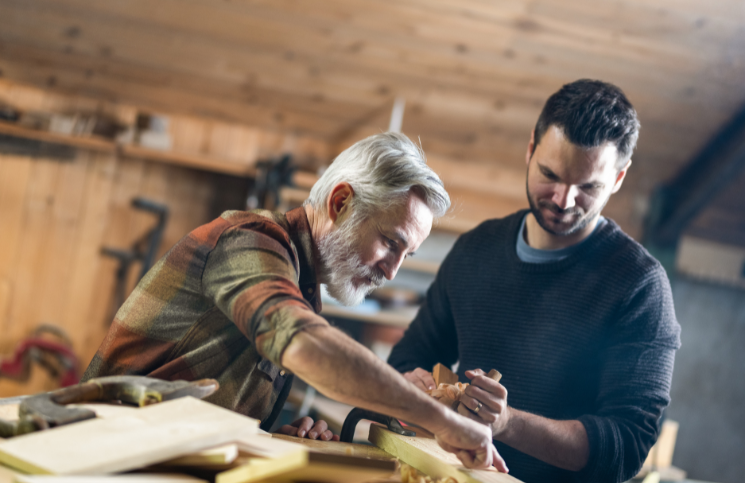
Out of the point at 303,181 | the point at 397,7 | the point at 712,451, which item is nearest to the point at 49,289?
the point at 303,181

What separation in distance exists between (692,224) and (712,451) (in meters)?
1.74

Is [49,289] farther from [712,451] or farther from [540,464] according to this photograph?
[712,451]

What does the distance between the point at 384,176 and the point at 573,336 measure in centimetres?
70

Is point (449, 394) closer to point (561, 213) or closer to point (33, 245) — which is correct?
point (561, 213)

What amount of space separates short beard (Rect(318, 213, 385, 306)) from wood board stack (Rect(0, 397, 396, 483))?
1.76 feet

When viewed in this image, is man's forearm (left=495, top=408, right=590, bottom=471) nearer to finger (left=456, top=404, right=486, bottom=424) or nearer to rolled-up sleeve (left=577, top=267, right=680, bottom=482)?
rolled-up sleeve (left=577, top=267, right=680, bottom=482)

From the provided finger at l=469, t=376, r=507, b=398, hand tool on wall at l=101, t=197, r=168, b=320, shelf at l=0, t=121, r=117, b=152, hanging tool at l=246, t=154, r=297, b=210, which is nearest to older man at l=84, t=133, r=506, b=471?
finger at l=469, t=376, r=507, b=398

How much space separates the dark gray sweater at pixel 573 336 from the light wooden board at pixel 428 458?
1.39 ft

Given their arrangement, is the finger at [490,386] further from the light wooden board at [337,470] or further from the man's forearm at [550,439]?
the light wooden board at [337,470]

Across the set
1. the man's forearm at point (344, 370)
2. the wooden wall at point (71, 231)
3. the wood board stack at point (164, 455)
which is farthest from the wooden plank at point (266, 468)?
the wooden wall at point (71, 231)

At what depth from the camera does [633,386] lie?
1525mm

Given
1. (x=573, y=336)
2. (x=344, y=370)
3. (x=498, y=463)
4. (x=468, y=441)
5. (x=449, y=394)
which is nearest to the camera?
(x=344, y=370)

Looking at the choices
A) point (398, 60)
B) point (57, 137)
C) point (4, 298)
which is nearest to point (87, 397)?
point (398, 60)

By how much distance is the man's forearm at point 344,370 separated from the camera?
3.34 feet
